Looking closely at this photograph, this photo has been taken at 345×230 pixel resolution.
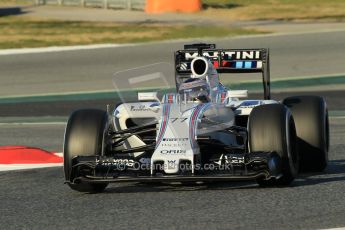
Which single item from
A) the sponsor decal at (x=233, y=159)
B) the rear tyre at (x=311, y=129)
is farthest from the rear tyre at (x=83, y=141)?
the rear tyre at (x=311, y=129)

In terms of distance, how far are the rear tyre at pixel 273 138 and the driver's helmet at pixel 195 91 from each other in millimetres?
883

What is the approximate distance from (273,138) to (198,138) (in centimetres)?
76

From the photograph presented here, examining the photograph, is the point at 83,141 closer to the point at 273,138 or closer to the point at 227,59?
the point at 273,138

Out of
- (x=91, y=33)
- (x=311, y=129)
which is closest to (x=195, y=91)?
(x=311, y=129)

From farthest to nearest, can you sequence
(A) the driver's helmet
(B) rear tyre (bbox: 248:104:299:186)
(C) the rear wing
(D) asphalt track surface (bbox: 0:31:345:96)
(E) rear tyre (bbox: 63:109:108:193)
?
(D) asphalt track surface (bbox: 0:31:345:96), (C) the rear wing, (A) the driver's helmet, (E) rear tyre (bbox: 63:109:108:193), (B) rear tyre (bbox: 248:104:299:186)

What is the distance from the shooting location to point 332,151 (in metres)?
12.6

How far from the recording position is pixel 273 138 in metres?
9.62

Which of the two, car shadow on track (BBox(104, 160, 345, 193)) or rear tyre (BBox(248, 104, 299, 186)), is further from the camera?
car shadow on track (BBox(104, 160, 345, 193))

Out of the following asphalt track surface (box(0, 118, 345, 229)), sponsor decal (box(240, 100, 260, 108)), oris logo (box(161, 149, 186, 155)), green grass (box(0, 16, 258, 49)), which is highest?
sponsor decal (box(240, 100, 260, 108))

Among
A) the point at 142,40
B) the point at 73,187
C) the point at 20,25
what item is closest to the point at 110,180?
the point at 73,187

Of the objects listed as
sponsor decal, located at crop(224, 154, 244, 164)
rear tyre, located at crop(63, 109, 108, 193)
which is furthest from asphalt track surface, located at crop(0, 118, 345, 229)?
sponsor decal, located at crop(224, 154, 244, 164)

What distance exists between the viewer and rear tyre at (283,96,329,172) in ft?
34.7

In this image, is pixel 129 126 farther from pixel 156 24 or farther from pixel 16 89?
pixel 156 24

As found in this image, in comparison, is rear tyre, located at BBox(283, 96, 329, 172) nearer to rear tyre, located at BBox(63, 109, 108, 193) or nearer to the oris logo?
the oris logo
